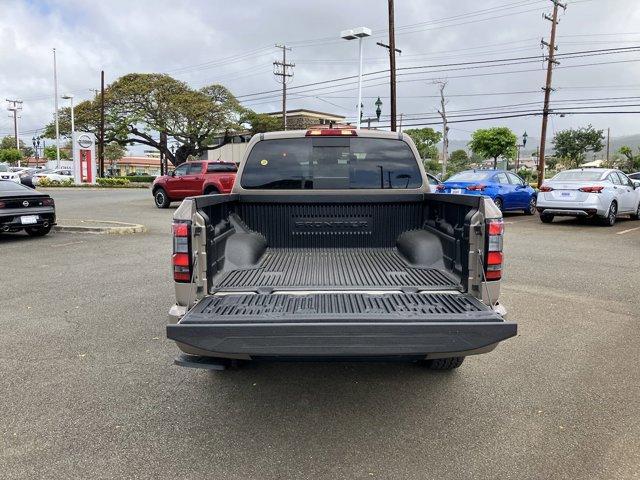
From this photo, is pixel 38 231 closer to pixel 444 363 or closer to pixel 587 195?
pixel 444 363

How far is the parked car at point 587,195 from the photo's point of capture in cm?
1364

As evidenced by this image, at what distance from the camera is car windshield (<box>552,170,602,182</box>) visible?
1404 cm

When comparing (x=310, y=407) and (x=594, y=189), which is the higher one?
(x=594, y=189)

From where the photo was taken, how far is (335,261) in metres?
4.51

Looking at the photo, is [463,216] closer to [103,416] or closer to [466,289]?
[466,289]

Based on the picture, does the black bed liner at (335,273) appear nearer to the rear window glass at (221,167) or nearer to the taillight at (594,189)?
the taillight at (594,189)

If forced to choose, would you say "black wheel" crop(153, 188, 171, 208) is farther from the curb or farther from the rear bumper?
the rear bumper

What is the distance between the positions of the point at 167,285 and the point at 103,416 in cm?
373

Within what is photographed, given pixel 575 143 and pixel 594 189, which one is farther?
pixel 575 143

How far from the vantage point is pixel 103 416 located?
11.2 ft

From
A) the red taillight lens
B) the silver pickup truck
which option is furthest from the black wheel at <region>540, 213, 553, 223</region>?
the red taillight lens

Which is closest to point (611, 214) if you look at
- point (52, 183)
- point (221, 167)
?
point (221, 167)

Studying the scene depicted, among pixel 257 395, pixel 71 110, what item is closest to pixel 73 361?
pixel 257 395

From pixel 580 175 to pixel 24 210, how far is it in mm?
14104
